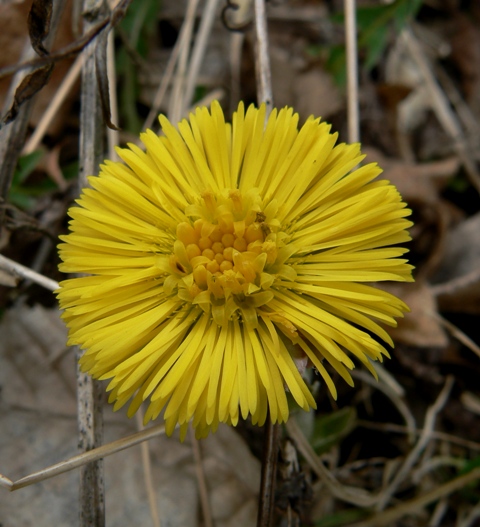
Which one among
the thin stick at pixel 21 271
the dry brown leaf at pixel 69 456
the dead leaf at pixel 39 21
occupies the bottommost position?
the dry brown leaf at pixel 69 456

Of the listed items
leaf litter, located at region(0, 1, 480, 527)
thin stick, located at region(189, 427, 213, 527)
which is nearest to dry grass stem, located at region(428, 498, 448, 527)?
leaf litter, located at region(0, 1, 480, 527)

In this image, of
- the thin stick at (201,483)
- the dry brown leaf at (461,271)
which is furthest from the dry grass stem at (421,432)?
the thin stick at (201,483)

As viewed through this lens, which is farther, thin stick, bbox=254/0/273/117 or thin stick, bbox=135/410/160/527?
thin stick, bbox=254/0/273/117

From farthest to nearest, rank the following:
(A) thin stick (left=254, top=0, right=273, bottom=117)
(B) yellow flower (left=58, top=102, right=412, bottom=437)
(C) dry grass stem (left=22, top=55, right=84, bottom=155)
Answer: (C) dry grass stem (left=22, top=55, right=84, bottom=155) < (A) thin stick (left=254, top=0, right=273, bottom=117) < (B) yellow flower (left=58, top=102, right=412, bottom=437)

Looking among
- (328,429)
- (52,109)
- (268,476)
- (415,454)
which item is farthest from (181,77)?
(415,454)

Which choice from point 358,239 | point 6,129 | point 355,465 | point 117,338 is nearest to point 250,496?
point 355,465

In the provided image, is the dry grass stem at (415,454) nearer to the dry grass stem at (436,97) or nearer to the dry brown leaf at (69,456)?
the dry brown leaf at (69,456)

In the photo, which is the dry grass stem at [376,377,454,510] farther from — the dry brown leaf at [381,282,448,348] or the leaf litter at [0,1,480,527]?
the dry brown leaf at [381,282,448,348]
